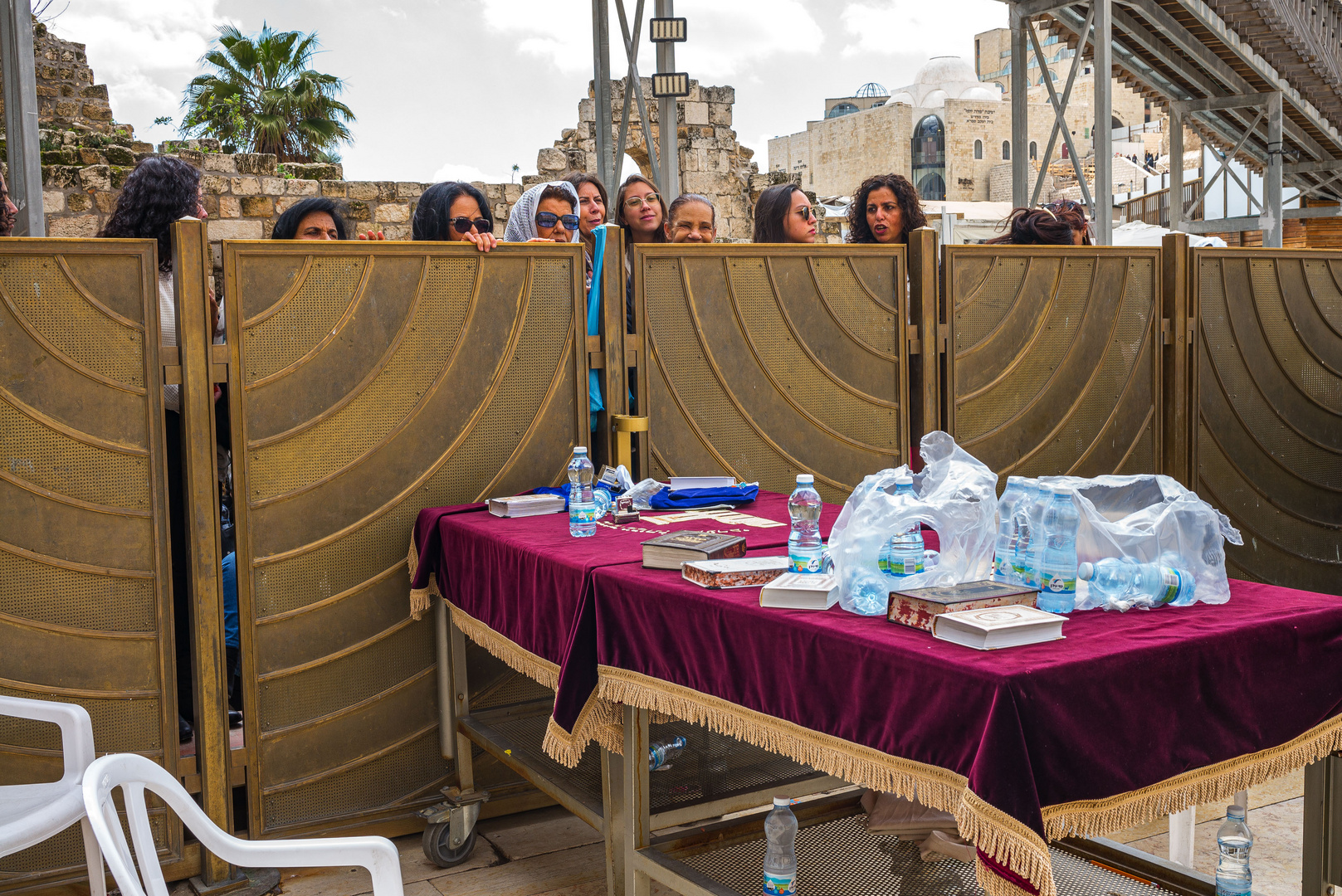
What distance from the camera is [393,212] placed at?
43.8 feet

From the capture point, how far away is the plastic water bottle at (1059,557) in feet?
7.23

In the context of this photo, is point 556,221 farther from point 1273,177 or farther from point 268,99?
point 268,99

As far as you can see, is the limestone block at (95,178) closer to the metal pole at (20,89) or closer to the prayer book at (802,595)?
the metal pole at (20,89)

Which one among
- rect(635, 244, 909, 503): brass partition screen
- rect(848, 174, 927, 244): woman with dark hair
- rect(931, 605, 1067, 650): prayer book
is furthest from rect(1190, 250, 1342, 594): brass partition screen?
rect(931, 605, 1067, 650): prayer book

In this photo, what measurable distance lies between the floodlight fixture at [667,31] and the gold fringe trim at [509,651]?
6987mm

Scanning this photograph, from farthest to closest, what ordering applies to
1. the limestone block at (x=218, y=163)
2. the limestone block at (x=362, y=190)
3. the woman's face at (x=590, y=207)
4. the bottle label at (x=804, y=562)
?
the limestone block at (x=362, y=190)
the limestone block at (x=218, y=163)
the woman's face at (x=590, y=207)
the bottle label at (x=804, y=562)

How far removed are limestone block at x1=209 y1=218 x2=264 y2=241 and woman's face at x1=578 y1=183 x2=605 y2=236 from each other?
8.48m

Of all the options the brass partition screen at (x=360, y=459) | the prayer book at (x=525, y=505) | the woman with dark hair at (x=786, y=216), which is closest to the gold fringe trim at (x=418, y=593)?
the brass partition screen at (x=360, y=459)

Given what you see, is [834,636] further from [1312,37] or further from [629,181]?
[1312,37]

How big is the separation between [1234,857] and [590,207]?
12.6 feet

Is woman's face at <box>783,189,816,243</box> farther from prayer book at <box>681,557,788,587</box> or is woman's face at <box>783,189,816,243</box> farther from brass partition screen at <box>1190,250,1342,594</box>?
prayer book at <box>681,557,788,587</box>

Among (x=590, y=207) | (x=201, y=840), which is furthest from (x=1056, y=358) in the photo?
(x=201, y=840)

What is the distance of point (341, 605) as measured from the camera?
3846 mm

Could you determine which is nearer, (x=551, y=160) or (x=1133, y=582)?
(x=1133, y=582)
